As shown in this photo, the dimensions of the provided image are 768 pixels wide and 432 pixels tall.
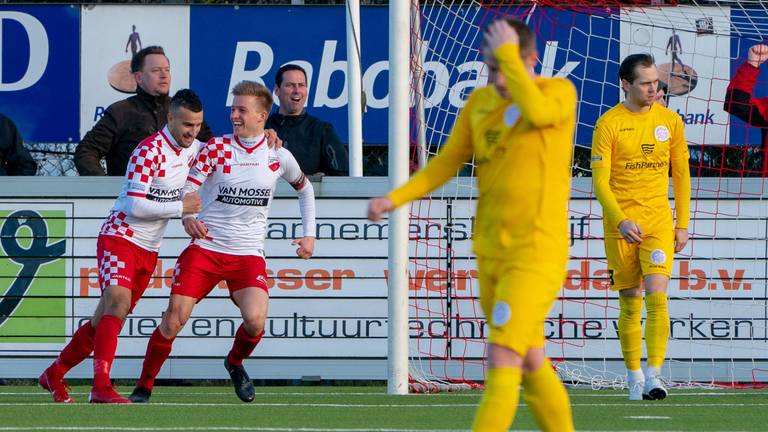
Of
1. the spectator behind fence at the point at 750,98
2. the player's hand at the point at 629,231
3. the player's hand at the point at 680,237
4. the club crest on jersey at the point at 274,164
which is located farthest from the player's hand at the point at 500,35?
the spectator behind fence at the point at 750,98

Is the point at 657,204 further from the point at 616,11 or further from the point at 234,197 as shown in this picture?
the point at 616,11

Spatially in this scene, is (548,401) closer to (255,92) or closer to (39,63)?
(255,92)

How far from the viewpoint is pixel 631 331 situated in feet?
29.0

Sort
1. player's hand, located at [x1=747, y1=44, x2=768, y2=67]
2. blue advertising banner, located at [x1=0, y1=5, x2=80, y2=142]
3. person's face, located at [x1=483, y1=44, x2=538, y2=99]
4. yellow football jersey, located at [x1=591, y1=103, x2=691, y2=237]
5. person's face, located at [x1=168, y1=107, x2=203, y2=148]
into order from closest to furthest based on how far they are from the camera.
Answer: person's face, located at [x1=483, y1=44, x2=538, y2=99]
person's face, located at [x1=168, y1=107, x2=203, y2=148]
yellow football jersey, located at [x1=591, y1=103, x2=691, y2=237]
player's hand, located at [x1=747, y1=44, x2=768, y2=67]
blue advertising banner, located at [x1=0, y1=5, x2=80, y2=142]

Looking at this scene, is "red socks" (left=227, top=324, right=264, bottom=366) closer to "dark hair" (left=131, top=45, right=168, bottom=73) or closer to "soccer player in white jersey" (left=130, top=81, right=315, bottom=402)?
"soccer player in white jersey" (left=130, top=81, right=315, bottom=402)

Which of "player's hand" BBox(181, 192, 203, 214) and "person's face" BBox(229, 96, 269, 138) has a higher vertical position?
"person's face" BBox(229, 96, 269, 138)

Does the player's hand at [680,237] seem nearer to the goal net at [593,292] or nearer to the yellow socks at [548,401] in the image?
the goal net at [593,292]

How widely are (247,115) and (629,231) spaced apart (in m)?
2.35

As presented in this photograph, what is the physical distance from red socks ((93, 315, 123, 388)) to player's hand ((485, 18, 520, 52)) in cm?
405

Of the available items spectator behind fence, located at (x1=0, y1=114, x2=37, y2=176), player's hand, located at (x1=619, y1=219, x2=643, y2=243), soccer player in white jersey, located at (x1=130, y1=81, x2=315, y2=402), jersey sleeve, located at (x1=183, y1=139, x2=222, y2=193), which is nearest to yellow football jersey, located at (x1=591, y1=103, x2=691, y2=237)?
player's hand, located at (x1=619, y1=219, x2=643, y2=243)

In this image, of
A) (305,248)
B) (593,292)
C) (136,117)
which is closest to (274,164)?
(305,248)

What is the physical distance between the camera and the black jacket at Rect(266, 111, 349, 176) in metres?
10.8

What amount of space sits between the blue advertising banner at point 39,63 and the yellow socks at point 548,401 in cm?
839

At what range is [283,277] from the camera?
10688 mm
